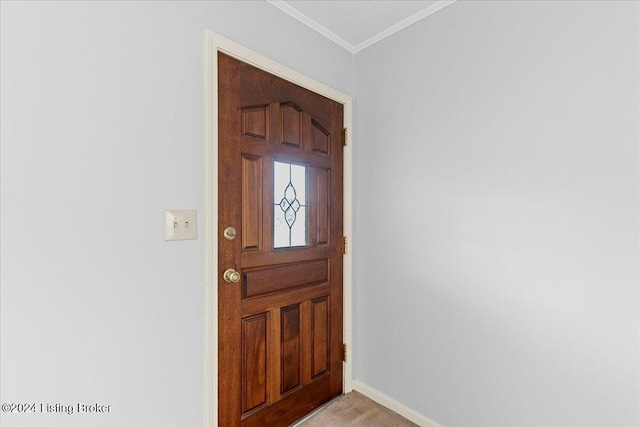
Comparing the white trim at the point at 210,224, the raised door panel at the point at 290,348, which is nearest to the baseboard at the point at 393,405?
the raised door panel at the point at 290,348

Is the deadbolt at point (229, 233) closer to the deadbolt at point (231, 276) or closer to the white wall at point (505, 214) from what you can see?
the deadbolt at point (231, 276)

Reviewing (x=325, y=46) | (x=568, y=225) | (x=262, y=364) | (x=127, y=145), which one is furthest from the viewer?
(x=325, y=46)

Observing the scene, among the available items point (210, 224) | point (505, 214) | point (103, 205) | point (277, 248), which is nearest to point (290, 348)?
point (277, 248)

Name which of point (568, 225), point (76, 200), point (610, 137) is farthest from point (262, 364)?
point (610, 137)

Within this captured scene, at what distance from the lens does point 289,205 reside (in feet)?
5.66

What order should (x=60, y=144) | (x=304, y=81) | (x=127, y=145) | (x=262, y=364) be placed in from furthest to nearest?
(x=304, y=81) → (x=262, y=364) → (x=127, y=145) → (x=60, y=144)

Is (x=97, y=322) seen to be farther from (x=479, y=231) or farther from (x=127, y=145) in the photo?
(x=479, y=231)

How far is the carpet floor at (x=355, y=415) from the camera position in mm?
1750

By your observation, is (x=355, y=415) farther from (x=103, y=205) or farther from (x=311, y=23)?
(x=311, y=23)

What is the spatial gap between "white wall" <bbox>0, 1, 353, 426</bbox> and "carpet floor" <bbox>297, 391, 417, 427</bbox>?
0.72 meters

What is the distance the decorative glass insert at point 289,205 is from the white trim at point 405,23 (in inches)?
36.7

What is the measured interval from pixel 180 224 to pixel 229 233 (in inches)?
8.6

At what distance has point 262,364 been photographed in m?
1.59

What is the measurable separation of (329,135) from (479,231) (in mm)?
990
